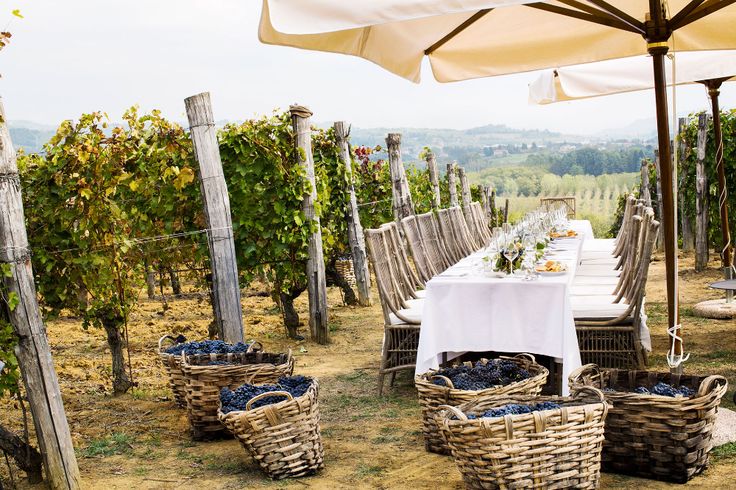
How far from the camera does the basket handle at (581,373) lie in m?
3.62

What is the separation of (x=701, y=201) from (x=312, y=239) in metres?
5.58

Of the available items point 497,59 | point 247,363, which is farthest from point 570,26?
point 247,363

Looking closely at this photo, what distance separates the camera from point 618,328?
470 centimetres

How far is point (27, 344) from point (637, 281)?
10.5 ft

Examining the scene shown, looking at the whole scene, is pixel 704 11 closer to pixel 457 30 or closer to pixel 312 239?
pixel 457 30

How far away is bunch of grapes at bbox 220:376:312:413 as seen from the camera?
12.7 feet

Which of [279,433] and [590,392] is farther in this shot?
[279,433]

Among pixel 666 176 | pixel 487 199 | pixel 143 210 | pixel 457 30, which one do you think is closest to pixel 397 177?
pixel 143 210

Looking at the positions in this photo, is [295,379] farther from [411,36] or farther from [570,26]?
[570,26]

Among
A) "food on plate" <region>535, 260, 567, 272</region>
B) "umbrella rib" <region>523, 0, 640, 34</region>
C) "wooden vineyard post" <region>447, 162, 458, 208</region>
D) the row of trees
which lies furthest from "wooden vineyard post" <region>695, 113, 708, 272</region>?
"umbrella rib" <region>523, 0, 640, 34</region>

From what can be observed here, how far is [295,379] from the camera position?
13.6 ft

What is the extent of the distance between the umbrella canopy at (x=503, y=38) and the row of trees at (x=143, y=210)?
1951 mm

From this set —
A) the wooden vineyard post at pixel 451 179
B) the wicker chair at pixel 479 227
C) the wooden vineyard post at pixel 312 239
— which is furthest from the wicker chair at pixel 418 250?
the wooden vineyard post at pixel 451 179

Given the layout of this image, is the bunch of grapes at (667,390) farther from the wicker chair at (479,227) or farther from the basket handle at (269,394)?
the wicker chair at (479,227)
